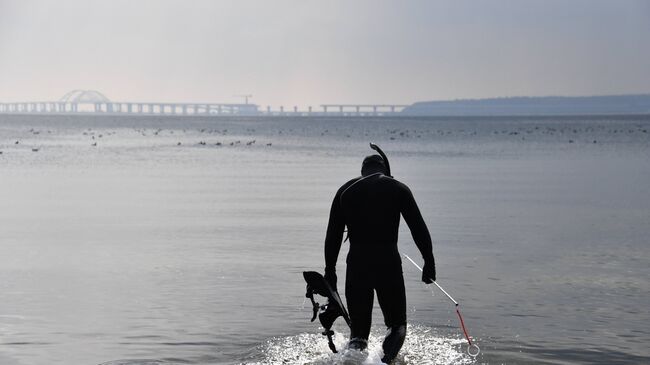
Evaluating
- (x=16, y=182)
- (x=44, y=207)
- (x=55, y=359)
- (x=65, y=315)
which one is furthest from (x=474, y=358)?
(x=16, y=182)

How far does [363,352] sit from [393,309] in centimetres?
57

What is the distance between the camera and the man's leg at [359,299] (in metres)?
8.74

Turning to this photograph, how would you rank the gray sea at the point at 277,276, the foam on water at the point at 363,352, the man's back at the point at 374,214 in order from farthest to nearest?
1. the gray sea at the point at 277,276
2. the foam on water at the point at 363,352
3. the man's back at the point at 374,214

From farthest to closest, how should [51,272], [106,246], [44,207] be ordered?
[44,207]
[106,246]
[51,272]

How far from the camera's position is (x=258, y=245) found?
1720 centimetres

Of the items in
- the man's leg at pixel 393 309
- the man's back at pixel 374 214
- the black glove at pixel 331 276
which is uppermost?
the man's back at pixel 374 214

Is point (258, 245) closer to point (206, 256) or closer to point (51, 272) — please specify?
point (206, 256)

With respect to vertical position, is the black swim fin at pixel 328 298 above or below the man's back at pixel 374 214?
below

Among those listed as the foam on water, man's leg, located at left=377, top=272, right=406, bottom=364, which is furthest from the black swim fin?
man's leg, located at left=377, top=272, right=406, bottom=364

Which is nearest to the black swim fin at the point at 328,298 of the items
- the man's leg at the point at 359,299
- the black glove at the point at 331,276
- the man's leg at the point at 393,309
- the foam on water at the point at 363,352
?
the black glove at the point at 331,276

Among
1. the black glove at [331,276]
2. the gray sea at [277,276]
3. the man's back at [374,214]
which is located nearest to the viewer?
the man's back at [374,214]

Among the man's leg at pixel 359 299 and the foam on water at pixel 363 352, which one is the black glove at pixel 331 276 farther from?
the foam on water at pixel 363 352

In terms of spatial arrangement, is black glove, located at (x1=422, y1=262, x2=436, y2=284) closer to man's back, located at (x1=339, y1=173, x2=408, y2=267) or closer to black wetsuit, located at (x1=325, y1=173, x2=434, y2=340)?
black wetsuit, located at (x1=325, y1=173, x2=434, y2=340)

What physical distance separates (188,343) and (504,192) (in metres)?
19.9
